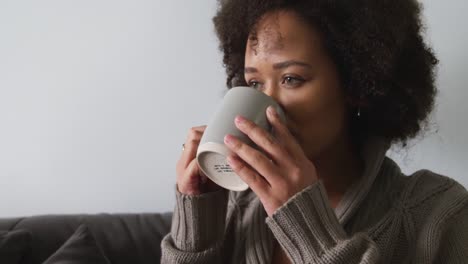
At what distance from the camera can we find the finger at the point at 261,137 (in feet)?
1.92

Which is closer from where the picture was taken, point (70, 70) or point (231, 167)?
point (231, 167)

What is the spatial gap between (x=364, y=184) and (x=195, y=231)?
Result: 33 centimetres

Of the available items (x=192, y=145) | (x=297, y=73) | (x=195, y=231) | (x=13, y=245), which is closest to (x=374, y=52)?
(x=297, y=73)

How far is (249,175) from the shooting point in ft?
1.96

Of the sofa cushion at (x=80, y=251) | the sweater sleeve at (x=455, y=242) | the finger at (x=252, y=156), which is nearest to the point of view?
the finger at (x=252, y=156)

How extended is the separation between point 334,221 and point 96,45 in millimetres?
824

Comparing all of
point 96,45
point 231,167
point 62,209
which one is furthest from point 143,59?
point 231,167

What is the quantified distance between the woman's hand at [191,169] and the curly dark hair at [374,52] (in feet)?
0.77

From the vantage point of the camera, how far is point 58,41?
3.76 ft

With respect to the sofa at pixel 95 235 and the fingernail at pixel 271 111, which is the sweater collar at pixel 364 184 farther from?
the sofa at pixel 95 235

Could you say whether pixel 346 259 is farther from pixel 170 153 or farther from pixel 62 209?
pixel 62 209

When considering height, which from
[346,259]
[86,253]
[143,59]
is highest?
[143,59]

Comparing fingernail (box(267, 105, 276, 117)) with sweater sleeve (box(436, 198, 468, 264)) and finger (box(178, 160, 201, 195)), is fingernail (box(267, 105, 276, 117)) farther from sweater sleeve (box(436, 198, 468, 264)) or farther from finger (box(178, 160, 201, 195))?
sweater sleeve (box(436, 198, 468, 264))

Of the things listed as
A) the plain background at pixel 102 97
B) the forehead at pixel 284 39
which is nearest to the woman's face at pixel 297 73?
the forehead at pixel 284 39
